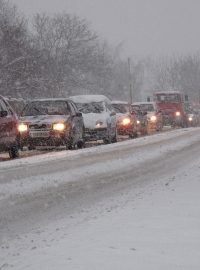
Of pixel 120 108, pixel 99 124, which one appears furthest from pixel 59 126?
pixel 120 108

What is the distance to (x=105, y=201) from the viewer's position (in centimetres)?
1003

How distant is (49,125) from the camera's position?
20594 millimetres

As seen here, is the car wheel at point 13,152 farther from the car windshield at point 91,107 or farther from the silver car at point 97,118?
the car windshield at point 91,107

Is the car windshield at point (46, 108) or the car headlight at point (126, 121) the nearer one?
the car windshield at point (46, 108)

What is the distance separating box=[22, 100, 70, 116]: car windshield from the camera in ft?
71.0

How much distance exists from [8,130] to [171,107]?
2891cm

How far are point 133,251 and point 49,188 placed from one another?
18.4 feet

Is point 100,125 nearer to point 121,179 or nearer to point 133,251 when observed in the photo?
point 121,179

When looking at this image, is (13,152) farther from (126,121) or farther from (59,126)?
(126,121)

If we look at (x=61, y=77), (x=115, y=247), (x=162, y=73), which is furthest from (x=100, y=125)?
(x=162, y=73)

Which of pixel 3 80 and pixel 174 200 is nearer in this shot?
pixel 174 200

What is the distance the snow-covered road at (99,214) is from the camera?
568cm

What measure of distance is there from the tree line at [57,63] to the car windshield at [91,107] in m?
22.3

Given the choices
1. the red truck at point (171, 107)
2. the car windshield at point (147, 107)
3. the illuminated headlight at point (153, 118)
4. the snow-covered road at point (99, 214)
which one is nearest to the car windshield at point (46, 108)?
the snow-covered road at point (99, 214)
